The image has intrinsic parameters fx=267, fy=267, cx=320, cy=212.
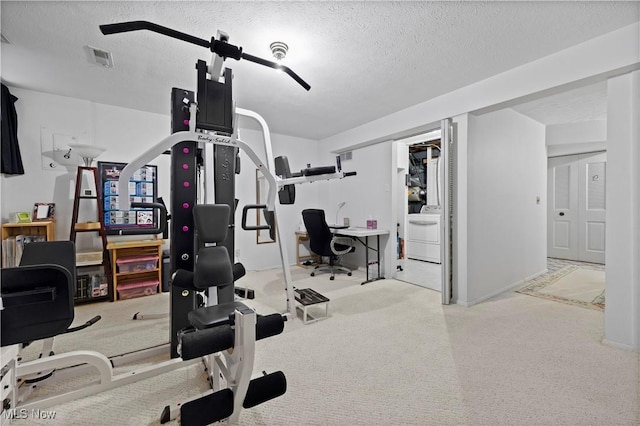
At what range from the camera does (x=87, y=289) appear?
3086mm

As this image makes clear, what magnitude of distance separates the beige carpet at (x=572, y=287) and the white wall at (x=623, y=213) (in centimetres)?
99

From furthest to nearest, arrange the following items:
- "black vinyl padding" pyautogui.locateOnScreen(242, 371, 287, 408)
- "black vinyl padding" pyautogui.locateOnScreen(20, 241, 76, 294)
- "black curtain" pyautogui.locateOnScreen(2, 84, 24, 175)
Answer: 1. "black curtain" pyautogui.locateOnScreen(2, 84, 24, 175)
2. "black vinyl padding" pyautogui.locateOnScreen(20, 241, 76, 294)
3. "black vinyl padding" pyautogui.locateOnScreen(242, 371, 287, 408)

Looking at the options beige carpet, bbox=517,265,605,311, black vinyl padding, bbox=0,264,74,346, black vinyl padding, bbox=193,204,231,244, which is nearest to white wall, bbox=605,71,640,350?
beige carpet, bbox=517,265,605,311

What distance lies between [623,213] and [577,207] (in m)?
4.12

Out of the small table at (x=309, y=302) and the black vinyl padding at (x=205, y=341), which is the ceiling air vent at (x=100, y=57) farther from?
the small table at (x=309, y=302)

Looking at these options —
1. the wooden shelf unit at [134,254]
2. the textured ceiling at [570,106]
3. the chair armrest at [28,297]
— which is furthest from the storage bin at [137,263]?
the textured ceiling at [570,106]

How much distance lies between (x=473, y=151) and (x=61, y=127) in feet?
16.1

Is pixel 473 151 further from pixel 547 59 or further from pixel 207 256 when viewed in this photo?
pixel 207 256

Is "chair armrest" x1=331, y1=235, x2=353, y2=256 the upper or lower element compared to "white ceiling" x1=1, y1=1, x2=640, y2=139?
lower

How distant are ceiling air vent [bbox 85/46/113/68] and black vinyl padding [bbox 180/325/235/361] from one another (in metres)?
2.57

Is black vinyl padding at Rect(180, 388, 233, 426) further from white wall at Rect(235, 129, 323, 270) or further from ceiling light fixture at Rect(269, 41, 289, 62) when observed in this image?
white wall at Rect(235, 129, 323, 270)

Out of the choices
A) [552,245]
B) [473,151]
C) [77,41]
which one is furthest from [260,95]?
[552,245]

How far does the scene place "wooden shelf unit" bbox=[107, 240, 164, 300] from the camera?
3.15 meters

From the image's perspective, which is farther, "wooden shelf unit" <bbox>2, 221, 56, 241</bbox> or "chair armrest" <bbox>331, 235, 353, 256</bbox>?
"chair armrest" <bbox>331, 235, 353, 256</bbox>
